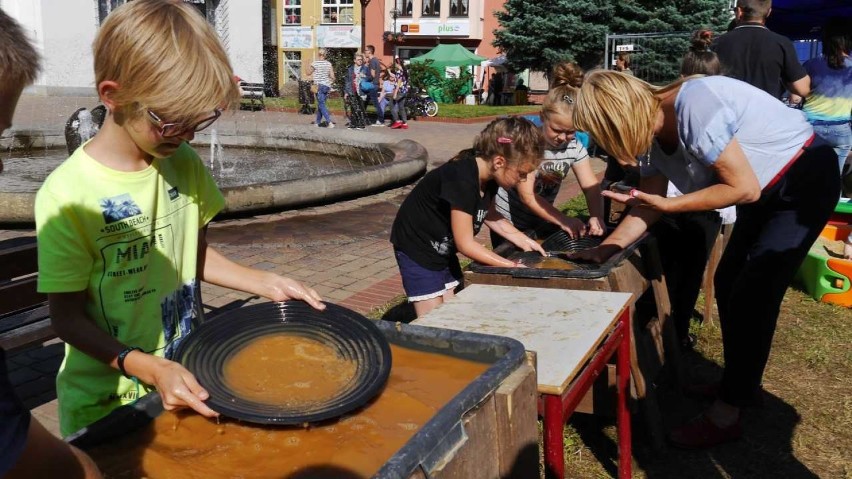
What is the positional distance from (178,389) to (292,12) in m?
45.2

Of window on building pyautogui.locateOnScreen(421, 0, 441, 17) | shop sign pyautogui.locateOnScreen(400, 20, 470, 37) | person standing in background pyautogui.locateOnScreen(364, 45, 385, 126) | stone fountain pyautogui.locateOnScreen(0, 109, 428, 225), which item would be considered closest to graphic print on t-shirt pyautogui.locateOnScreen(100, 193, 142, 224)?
stone fountain pyautogui.locateOnScreen(0, 109, 428, 225)

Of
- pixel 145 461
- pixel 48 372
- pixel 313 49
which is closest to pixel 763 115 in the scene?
pixel 145 461

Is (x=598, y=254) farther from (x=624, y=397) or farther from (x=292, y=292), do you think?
(x=292, y=292)

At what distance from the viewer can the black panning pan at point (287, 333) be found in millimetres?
1556

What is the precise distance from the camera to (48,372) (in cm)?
397

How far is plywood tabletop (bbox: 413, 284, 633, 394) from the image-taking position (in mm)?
2137

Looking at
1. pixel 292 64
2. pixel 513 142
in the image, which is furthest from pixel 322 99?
pixel 292 64

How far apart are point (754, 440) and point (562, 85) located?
2164 millimetres

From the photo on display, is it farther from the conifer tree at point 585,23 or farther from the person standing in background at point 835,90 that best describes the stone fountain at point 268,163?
the conifer tree at point 585,23

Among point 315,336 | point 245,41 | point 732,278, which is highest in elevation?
point 245,41

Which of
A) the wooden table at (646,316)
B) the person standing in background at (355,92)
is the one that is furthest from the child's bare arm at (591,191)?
the person standing in background at (355,92)

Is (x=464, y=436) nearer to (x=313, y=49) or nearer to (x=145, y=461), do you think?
(x=145, y=461)

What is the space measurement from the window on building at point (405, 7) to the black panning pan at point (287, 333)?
4245 centimetres

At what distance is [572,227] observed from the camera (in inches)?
159
